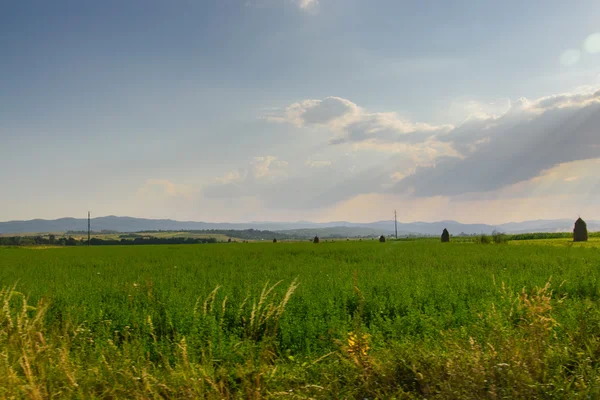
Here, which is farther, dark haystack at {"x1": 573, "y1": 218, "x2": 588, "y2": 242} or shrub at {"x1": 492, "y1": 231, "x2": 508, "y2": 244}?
shrub at {"x1": 492, "y1": 231, "x2": 508, "y2": 244}

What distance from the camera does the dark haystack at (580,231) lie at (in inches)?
1468

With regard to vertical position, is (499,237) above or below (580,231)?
below

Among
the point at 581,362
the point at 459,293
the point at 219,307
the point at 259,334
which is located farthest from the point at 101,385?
the point at 459,293

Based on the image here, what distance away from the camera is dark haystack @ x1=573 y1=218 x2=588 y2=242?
1468 inches

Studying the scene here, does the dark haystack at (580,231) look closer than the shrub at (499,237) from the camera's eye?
Yes

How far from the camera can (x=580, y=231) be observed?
37.9m

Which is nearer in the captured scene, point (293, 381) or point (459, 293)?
point (293, 381)

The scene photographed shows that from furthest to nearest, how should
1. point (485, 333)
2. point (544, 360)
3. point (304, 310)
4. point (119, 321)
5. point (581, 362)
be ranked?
point (304, 310), point (119, 321), point (485, 333), point (581, 362), point (544, 360)

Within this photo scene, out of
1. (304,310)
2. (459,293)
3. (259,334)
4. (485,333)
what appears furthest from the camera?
(459,293)

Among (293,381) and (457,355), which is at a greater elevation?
(457,355)

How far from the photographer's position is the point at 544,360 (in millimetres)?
4152

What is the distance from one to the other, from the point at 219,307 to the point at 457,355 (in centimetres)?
488

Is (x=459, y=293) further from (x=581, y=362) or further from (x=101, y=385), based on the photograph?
(x=101, y=385)

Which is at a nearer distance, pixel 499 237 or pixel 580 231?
pixel 580 231
